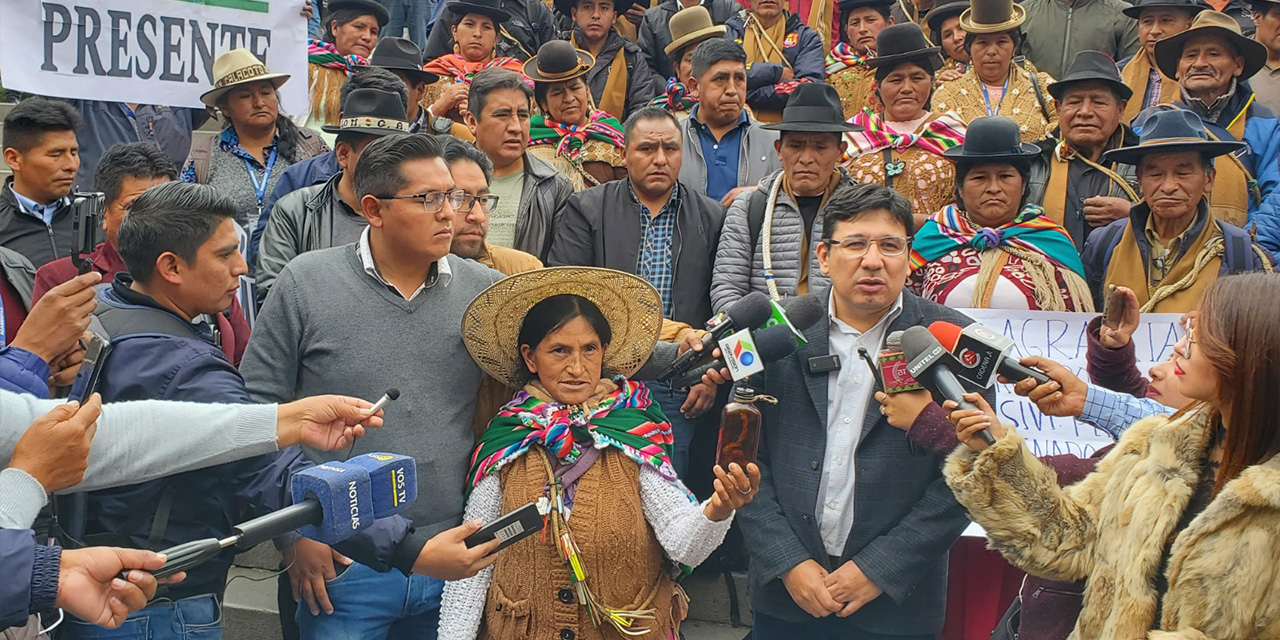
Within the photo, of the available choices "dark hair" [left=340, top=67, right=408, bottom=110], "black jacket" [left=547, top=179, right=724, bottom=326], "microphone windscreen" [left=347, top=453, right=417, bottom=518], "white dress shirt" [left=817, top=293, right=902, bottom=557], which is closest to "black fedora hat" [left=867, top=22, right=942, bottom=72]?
"black jacket" [left=547, top=179, right=724, bottom=326]

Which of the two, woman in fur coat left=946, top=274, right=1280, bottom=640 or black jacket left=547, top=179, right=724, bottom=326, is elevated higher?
black jacket left=547, top=179, right=724, bottom=326

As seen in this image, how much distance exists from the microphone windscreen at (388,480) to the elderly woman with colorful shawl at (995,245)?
311 centimetres

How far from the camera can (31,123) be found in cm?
620

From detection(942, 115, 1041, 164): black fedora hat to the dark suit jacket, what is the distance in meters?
1.50

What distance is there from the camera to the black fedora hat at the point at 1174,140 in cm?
587

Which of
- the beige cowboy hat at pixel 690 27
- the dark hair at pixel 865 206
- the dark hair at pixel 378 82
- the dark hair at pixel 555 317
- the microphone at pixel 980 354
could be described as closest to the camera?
the microphone at pixel 980 354

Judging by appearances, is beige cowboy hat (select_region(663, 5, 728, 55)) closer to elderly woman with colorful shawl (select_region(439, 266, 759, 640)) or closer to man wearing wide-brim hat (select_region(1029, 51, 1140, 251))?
man wearing wide-brim hat (select_region(1029, 51, 1140, 251))

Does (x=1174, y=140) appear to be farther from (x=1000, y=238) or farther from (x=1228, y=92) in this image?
(x=1228, y=92)

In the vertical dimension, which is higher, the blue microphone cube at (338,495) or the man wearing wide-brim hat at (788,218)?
the man wearing wide-brim hat at (788,218)

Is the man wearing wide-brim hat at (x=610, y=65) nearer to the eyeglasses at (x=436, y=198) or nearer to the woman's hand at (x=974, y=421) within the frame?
the eyeglasses at (x=436, y=198)

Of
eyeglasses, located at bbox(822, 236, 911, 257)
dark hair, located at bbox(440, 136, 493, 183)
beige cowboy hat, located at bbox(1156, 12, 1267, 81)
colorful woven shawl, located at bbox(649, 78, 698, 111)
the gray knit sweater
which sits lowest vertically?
the gray knit sweater

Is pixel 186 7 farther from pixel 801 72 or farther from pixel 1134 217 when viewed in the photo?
pixel 1134 217

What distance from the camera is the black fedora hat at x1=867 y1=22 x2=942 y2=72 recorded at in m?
7.16

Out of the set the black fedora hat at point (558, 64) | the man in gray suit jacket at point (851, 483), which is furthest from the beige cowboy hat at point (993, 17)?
the man in gray suit jacket at point (851, 483)
